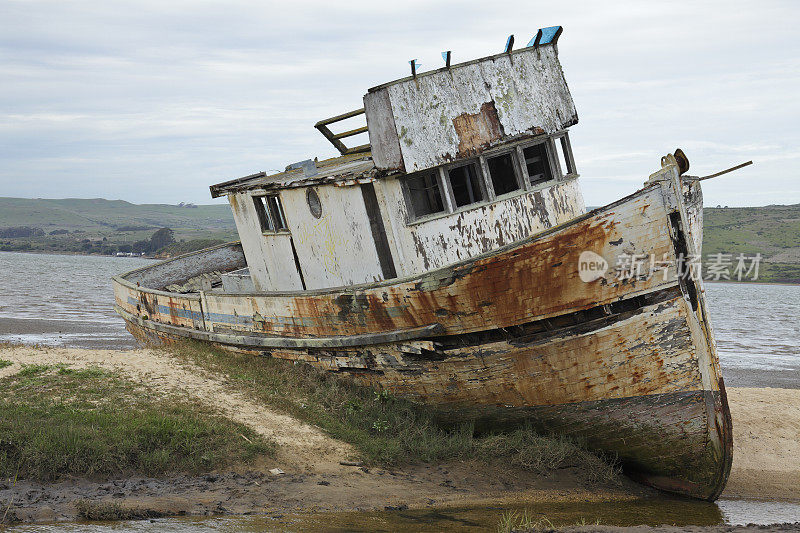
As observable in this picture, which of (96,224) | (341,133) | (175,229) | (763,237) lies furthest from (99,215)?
(341,133)

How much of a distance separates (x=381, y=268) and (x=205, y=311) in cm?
331

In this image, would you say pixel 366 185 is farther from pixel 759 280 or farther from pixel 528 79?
pixel 759 280

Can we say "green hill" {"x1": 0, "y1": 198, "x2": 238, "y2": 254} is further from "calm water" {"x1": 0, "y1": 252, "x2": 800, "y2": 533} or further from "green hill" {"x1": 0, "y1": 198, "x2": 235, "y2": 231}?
"calm water" {"x1": 0, "y1": 252, "x2": 800, "y2": 533}

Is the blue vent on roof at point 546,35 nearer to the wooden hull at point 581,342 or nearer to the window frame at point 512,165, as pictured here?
the window frame at point 512,165

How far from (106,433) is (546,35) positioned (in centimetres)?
709

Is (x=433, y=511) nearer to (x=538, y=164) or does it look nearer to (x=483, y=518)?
(x=483, y=518)

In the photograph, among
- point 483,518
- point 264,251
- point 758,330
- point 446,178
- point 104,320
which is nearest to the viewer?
point 483,518

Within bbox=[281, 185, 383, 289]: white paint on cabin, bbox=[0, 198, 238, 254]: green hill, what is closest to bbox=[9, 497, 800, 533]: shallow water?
bbox=[281, 185, 383, 289]: white paint on cabin

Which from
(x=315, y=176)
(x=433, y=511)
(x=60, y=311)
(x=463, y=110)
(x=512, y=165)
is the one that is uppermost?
(x=463, y=110)

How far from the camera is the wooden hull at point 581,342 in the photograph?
6672 millimetres

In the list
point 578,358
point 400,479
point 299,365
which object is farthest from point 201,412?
point 578,358

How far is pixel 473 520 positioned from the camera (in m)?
5.98

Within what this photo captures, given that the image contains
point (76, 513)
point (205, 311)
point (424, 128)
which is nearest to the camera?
point (76, 513)

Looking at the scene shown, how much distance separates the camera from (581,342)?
6.87m
